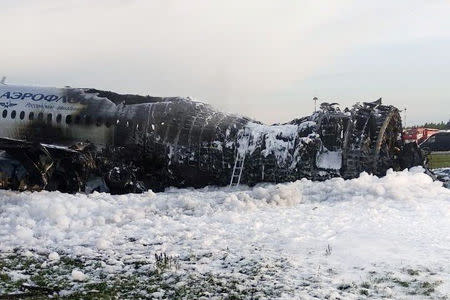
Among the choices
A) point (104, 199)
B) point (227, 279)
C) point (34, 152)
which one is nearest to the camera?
point (227, 279)

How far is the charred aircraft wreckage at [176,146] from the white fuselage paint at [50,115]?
1.2 inches

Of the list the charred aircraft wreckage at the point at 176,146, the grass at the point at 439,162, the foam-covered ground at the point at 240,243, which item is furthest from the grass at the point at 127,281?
the grass at the point at 439,162

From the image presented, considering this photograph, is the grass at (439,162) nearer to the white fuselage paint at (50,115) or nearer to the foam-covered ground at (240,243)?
the foam-covered ground at (240,243)

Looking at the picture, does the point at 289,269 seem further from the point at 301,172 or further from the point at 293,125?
the point at 293,125

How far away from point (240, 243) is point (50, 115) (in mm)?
10105

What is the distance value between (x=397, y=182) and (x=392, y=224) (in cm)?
298

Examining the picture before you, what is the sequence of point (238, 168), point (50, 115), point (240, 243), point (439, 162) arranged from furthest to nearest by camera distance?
point (439, 162)
point (50, 115)
point (238, 168)
point (240, 243)

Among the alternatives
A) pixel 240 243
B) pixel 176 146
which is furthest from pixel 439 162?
pixel 240 243

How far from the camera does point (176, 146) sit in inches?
582

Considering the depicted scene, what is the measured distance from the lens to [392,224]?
9180 millimetres

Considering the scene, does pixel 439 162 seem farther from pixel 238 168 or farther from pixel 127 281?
pixel 127 281

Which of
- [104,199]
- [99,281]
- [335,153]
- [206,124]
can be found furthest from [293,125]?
[99,281]

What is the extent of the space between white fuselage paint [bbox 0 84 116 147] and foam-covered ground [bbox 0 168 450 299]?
3.74 meters

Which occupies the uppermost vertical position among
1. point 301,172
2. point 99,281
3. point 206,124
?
point 206,124
